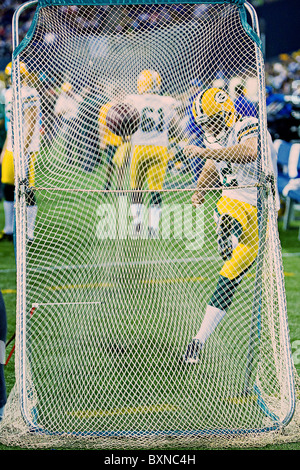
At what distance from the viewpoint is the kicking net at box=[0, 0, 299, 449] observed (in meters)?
2.99

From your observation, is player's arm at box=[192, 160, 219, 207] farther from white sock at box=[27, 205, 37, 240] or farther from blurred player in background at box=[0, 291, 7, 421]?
blurred player in background at box=[0, 291, 7, 421]

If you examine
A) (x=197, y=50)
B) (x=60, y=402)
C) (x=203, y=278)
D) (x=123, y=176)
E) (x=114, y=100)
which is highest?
(x=197, y=50)

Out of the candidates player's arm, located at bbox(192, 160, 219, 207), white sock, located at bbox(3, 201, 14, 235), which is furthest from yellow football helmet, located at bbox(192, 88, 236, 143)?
white sock, located at bbox(3, 201, 14, 235)

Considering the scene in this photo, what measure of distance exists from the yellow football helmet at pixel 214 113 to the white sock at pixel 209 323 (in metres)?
0.92

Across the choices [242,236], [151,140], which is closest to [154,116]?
[151,140]

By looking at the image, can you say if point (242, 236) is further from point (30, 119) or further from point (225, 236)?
point (30, 119)

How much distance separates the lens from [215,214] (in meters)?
3.72

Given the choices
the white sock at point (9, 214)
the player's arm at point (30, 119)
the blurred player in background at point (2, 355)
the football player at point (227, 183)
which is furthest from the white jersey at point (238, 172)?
the white sock at point (9, 214)

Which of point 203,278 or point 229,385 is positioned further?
point 203,278

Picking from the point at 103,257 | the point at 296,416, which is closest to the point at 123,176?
the point at 103,257

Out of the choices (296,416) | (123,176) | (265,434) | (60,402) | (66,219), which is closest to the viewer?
(265,434)

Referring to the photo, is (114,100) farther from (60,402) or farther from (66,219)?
(60,402)

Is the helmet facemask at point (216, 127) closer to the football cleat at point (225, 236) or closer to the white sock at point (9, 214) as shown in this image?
the football cleat at point (225, 236)

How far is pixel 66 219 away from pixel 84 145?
2.89 feet
